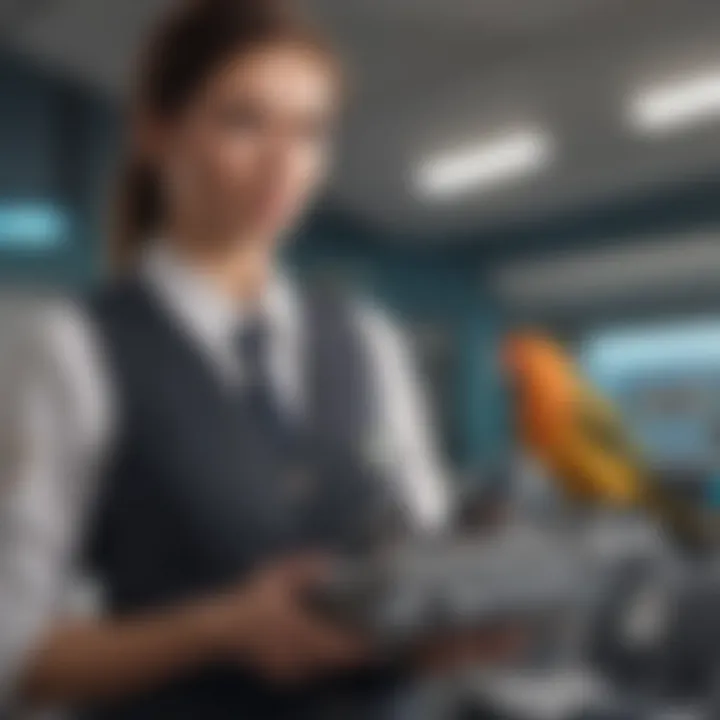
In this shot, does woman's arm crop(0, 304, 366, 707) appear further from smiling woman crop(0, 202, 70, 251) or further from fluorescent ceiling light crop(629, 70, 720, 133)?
fluorescent ceiling light crop(629, 70, 720, 133)

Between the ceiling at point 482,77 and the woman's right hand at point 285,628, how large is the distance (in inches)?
6.6

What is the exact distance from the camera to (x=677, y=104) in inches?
19.3

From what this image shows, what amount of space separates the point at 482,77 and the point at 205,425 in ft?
0.66

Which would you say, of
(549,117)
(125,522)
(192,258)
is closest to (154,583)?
(125,522)

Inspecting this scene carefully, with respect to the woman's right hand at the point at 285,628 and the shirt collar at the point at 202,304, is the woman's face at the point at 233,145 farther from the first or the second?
the woman's right hand at the point at 285,628

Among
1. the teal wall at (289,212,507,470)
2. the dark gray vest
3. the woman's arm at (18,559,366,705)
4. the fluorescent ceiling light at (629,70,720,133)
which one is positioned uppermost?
the fluorescent ceiling light at (629,70,720,133)

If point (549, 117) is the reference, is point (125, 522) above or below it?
below

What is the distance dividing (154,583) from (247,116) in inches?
7.9

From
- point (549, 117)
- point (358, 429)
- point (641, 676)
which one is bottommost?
point (641, 676)

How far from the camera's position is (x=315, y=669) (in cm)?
45

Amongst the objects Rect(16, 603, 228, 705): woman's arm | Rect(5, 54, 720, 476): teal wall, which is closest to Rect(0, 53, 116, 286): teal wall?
Rect(5, 54, 720, 476): teal wall

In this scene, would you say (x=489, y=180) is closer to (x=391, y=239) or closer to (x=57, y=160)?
(x=391, y=239)

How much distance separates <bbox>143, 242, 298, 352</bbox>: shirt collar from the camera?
458 mm

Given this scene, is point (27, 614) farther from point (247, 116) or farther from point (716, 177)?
point (716, 177)
